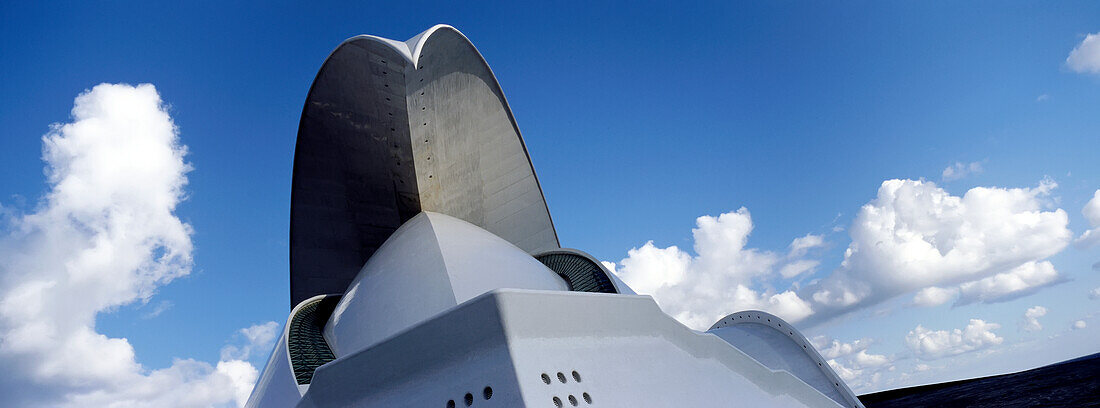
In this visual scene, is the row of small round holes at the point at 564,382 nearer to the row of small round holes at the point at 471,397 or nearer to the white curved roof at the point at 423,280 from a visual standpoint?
the row of small round holes at the point at 471,397

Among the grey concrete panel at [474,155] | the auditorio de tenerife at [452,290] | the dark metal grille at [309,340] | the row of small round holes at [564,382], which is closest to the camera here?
the row of small round holes at [564,382]

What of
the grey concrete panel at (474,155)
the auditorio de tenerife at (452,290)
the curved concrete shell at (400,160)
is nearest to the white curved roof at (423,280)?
the auditorio de tenerife at (452,290)

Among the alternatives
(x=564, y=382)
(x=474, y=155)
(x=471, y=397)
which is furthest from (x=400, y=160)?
(x=564, y=382)

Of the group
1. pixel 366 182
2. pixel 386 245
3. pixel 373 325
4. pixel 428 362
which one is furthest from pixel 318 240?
pixel 428 362

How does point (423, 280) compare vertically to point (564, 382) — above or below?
above

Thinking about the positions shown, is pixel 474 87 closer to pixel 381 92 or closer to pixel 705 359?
pixel 381 92

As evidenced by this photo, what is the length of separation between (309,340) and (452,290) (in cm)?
246

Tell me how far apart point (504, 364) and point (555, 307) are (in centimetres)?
72

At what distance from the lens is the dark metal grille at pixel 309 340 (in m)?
7.14

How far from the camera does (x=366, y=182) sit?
48.1ft

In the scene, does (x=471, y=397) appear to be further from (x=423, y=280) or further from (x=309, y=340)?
(x=309, y=340)

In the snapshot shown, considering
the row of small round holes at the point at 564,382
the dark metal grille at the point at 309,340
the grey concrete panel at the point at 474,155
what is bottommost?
the row of small round holes at the point at 564,382

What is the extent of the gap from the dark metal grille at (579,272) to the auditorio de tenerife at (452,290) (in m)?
0.06

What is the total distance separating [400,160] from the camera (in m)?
14.8
